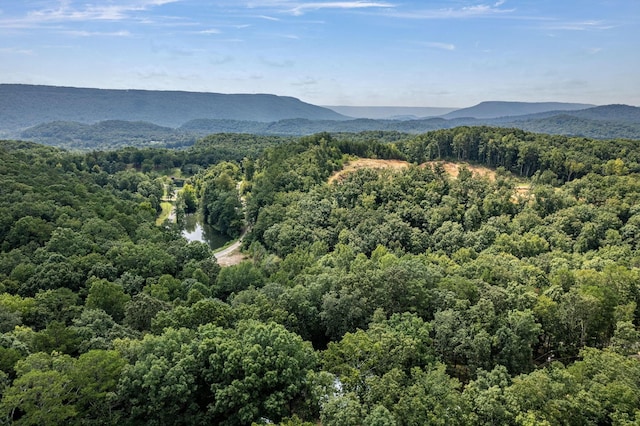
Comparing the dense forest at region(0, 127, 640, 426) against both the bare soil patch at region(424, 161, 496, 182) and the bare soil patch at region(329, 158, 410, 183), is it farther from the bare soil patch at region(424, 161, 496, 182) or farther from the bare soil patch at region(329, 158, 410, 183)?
the bare soil patch at region(424, 161, 496, 182)

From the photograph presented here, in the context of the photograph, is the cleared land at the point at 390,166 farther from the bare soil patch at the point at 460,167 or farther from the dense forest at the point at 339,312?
the dense forest at the point at 339,312

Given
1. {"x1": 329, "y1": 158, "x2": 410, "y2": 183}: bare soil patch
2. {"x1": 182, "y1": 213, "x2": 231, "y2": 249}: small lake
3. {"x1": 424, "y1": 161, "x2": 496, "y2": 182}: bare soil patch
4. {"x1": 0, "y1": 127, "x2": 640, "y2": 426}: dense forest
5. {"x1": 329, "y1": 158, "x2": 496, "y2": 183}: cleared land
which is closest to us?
{"x1": 0, "y1": 127, "x2": 640, "y2": 426}: dense forest

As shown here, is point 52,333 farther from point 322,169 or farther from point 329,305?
point 322,169

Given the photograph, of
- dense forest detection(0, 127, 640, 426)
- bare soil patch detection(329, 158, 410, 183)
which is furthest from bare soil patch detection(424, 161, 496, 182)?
dense forest detection(0, 127, 640, 426)

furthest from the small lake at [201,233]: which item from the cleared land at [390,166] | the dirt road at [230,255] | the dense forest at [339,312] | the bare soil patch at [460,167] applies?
the bare soil patch at [460,167]

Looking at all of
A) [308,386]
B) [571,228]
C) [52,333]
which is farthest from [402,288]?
[571,228]

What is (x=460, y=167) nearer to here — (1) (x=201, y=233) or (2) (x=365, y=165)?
(2) (x=365, y=165)

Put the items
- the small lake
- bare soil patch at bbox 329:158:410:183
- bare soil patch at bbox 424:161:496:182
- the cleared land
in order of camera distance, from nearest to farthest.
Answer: the small lake, the cleared land, bare soil patch at bbox 424:161:496:182, bare soil patch at bbox 329:158:410:183
